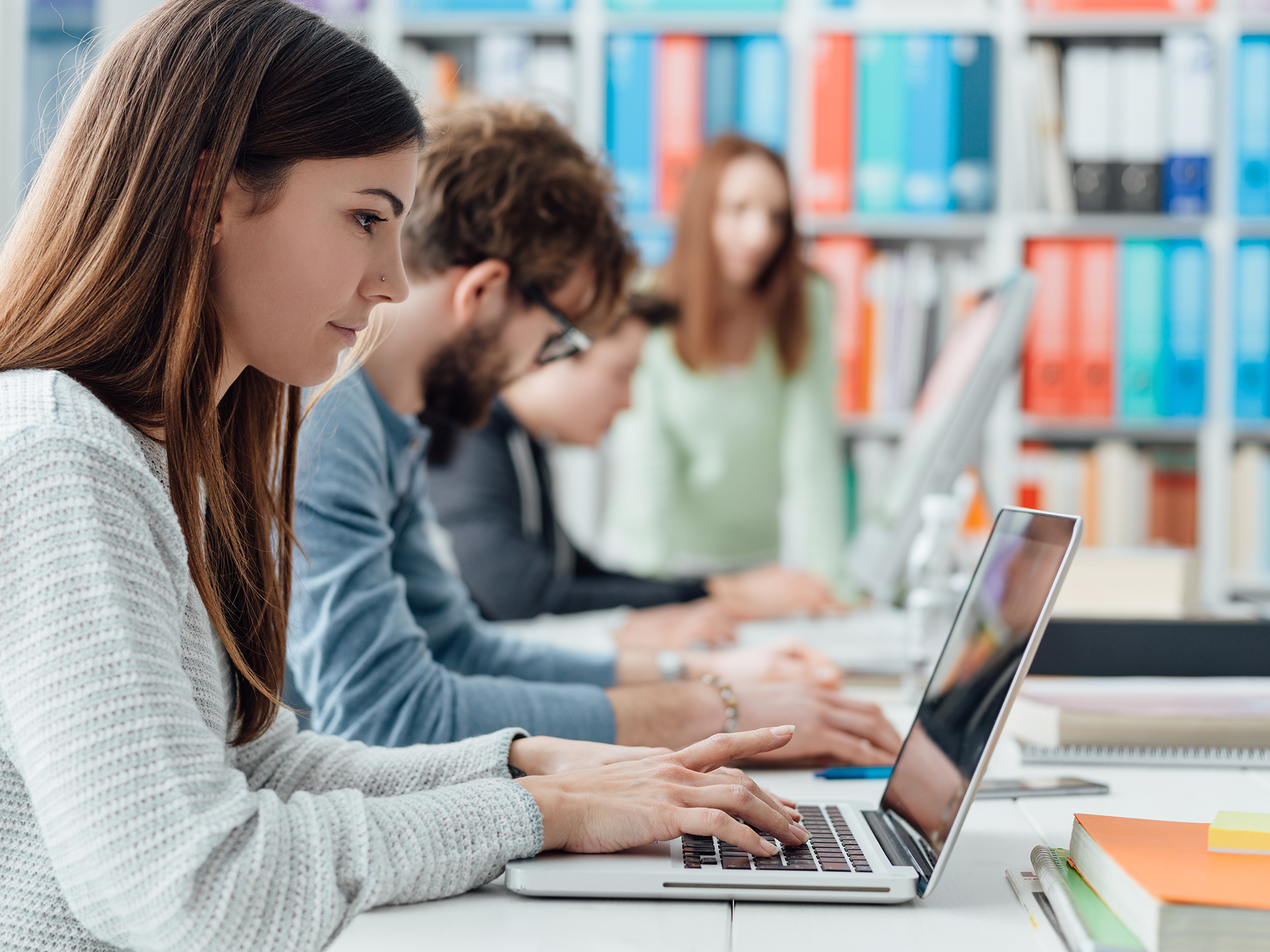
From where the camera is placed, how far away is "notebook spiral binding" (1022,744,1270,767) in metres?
0.96

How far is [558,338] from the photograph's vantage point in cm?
123

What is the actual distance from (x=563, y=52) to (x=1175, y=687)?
206 cm

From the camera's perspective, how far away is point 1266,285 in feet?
8.36

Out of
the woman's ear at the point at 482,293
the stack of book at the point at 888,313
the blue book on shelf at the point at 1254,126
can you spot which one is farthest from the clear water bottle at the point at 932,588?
the blue book on shelf at the point at 1254,126

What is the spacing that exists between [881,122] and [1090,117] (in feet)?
1.50

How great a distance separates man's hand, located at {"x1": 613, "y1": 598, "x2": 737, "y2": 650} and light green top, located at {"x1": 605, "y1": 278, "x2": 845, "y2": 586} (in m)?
0.72

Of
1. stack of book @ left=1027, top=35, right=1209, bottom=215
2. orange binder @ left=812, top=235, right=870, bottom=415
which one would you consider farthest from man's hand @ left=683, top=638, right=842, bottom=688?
stack of book @ left=1027, top=35, right=1209, bottom=215

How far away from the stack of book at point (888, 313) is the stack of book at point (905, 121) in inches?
4.8

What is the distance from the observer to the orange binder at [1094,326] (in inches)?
101

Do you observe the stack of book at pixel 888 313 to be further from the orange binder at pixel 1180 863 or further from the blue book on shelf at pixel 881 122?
the orange binder at pixel 1180 863

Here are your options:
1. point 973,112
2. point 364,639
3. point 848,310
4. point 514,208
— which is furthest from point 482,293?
point 973,112

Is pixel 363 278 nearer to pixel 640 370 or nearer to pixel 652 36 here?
pixel 640 370

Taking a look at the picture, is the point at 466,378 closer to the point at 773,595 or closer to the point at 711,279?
the point at 773,595

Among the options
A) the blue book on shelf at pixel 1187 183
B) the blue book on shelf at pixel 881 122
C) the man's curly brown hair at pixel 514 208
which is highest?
the blue book on shelf at pixel 881 122
